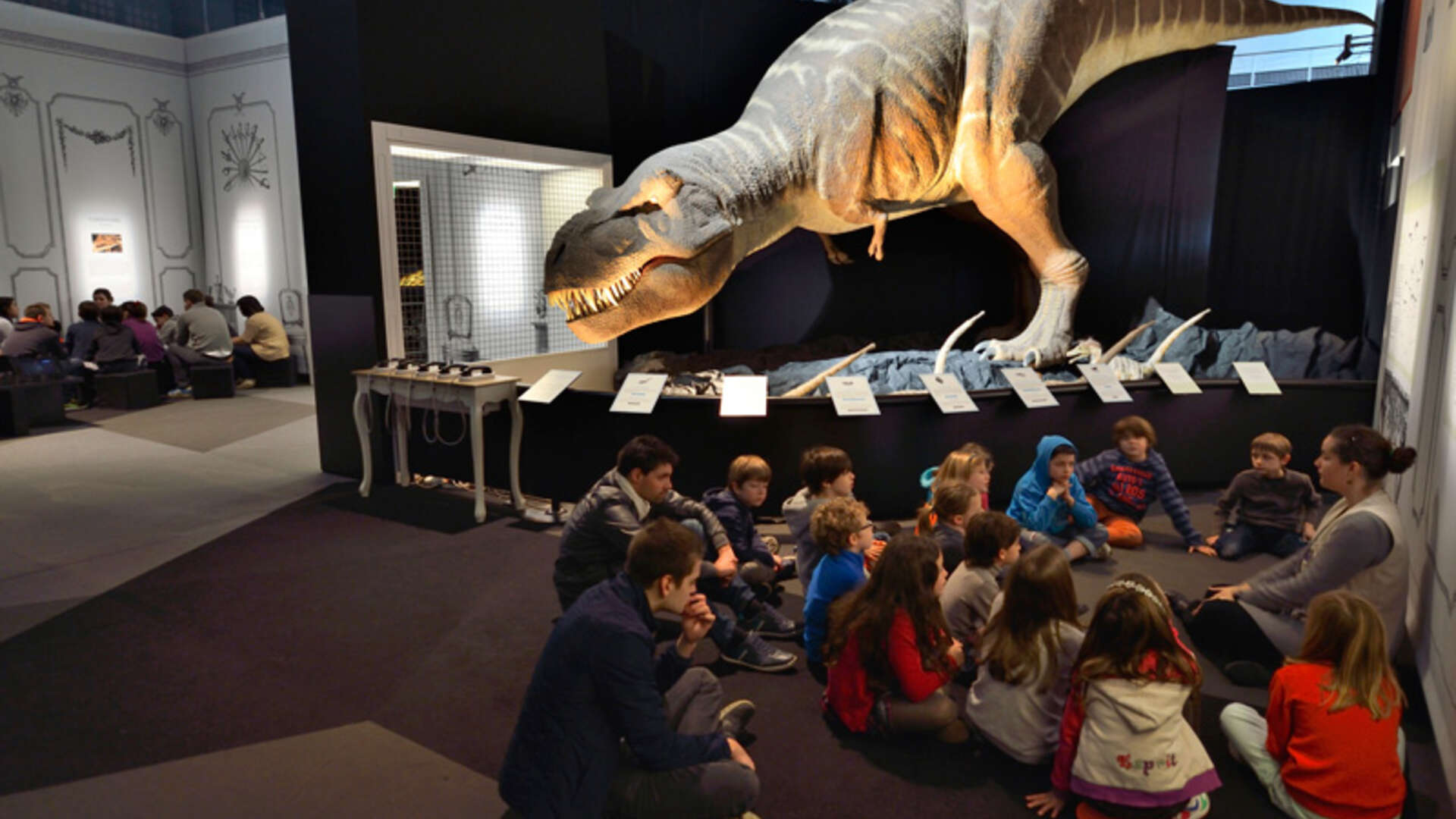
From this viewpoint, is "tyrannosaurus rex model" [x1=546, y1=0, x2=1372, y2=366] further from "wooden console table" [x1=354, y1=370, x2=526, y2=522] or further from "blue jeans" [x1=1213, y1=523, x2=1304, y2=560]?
"blue jeans" [x1=1213, y1=523, x2=1304, y2=560]

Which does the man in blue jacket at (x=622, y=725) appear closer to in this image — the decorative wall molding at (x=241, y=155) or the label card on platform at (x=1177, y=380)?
the label card on platform at (x=1177, y=380)

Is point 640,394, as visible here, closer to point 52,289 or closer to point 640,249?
point 640,249

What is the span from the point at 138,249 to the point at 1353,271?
38.7 ft

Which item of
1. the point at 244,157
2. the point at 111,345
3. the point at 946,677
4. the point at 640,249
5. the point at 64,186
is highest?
the point at 244,157

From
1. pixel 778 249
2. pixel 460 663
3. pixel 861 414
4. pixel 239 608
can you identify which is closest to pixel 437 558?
pixel 239 608

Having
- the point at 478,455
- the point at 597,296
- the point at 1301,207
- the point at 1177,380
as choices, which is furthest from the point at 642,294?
the point at 1301,207

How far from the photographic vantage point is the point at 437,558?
13.4 ft

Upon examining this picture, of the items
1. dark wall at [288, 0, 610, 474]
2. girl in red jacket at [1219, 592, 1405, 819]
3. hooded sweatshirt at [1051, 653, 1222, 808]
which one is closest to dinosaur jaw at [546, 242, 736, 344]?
dark wall at [288, 0, 610, 474]

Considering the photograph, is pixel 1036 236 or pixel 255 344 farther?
→ pixel 255 344

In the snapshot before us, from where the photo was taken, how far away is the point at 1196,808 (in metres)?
2.10

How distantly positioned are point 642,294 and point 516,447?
1.02 m

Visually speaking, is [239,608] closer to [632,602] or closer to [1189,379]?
[632,602]

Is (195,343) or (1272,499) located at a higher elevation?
(195,343)

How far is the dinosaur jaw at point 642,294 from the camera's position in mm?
4703
